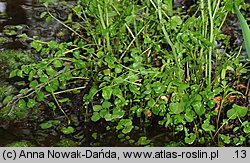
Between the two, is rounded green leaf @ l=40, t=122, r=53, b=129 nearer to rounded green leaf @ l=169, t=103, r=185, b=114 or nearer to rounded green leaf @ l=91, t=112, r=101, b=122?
rounded green leaf @ l=91, t=112, r=101, b=122

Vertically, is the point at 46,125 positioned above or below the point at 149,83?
below

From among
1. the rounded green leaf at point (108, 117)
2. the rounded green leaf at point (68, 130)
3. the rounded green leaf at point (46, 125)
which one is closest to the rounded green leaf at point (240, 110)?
the rounded green leaf at point (108, 117)

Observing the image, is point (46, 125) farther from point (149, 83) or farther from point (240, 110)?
point (240, 110)

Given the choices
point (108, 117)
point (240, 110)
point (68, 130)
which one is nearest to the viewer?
point (240, 110)

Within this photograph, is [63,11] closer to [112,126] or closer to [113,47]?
[113,47]

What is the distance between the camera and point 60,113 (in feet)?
7.41

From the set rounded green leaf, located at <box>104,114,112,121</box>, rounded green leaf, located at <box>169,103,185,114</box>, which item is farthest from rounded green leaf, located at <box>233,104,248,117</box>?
rounded green leaf, located at <box>104,114,112,121</box>

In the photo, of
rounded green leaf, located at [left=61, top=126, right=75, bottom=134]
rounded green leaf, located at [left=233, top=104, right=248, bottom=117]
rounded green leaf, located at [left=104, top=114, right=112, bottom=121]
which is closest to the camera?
rounded green leaf, located at [left=233, top=104, right=248, bottom=117]

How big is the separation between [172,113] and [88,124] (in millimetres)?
442

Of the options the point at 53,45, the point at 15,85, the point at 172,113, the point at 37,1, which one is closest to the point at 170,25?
the point at 172,113

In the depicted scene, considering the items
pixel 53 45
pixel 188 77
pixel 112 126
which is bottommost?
pixel 112 126

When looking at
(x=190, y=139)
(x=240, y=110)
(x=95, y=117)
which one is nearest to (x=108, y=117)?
(x=95, y=117)

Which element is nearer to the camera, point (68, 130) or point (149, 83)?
point (149, 83)

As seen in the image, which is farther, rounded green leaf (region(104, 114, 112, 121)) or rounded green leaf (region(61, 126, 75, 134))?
rounded green leaf (region(61, 126, 75, 134))
